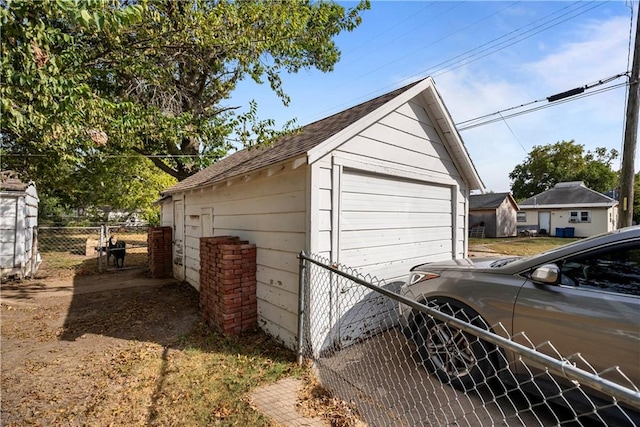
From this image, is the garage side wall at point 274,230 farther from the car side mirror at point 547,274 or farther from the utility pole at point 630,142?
the utility pole at point 630,142

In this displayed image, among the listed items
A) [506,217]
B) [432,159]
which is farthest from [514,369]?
[506,217]

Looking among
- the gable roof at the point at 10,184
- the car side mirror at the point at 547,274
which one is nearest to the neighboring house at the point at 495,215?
the car side mirror at the point at 547,274

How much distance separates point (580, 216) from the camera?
87.8 feet

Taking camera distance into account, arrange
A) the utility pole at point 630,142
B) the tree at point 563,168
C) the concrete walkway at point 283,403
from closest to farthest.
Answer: the concrete walkway at point 283,403
the utility pole at point 630,142
the tree at point 563,168

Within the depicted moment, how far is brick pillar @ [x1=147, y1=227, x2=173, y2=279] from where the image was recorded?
9.24 metres

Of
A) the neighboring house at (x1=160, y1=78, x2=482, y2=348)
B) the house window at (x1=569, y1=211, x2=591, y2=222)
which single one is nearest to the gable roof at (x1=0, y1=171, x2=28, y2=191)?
the neighboring house at (x1=160, y1=78, x2=482, y2=348)

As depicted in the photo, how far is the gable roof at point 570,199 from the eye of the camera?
1026 inches

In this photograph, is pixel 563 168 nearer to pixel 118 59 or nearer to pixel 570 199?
pixel 570 199

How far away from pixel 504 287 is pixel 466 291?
0.37 m

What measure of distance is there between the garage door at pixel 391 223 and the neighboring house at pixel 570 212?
1071 inches

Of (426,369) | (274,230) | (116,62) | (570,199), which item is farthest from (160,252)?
(570,199)

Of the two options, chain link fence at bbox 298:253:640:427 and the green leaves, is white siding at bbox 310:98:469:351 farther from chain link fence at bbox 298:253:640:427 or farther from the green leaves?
the green leaves

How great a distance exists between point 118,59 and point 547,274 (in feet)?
22.5

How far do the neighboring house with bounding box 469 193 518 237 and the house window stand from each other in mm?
4477
